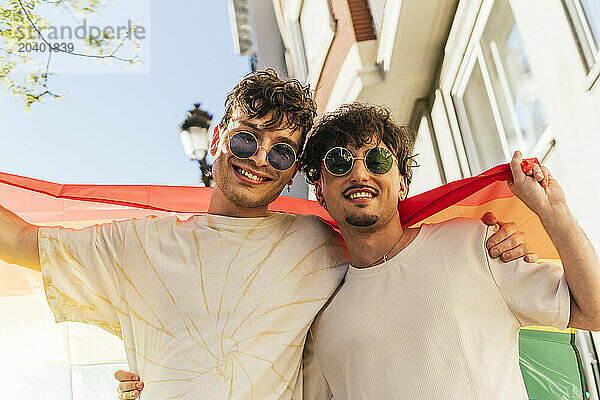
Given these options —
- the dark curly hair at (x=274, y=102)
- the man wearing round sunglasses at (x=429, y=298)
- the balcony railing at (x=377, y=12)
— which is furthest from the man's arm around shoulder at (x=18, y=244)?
the balcony railing at (x=377, y=12)

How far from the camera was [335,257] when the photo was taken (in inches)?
119

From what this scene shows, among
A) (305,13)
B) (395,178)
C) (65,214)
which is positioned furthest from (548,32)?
(305,13)

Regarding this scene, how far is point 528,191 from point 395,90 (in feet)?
20.3

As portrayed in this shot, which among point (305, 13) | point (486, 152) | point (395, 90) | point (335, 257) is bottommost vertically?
point (335, 257)

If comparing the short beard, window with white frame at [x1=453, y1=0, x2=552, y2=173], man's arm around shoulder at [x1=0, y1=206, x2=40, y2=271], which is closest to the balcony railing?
window with white frame at [x1=453, y1=0, x2=552, y2=173]

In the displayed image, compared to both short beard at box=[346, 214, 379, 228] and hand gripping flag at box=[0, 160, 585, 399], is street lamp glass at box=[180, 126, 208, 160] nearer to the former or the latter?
hand gripping flag at box=[0, 160, 585, 399]

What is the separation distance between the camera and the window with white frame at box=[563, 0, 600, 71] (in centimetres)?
450

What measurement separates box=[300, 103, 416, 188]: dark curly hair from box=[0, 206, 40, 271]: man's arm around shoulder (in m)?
1.42

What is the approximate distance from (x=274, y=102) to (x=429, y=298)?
49.1 inches

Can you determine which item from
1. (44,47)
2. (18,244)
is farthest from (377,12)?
(18,244)

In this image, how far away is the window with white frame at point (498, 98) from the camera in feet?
19.1

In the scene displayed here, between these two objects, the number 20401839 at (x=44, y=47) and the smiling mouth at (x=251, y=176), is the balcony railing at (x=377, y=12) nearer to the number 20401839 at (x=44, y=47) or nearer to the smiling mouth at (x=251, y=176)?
the number 20401839 at (x=44, y=47)

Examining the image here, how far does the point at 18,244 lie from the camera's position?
262cm

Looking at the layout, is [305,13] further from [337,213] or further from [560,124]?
[337,213]
